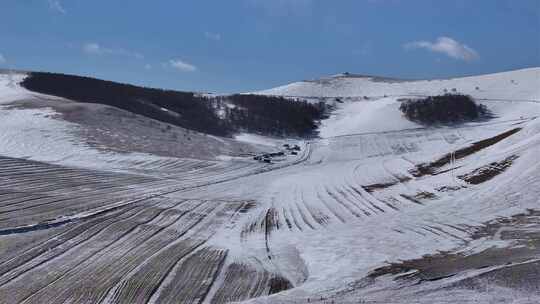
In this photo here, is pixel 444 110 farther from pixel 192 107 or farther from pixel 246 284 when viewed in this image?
pixel 246 284

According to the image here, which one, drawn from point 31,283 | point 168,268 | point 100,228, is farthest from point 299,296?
point 100,228

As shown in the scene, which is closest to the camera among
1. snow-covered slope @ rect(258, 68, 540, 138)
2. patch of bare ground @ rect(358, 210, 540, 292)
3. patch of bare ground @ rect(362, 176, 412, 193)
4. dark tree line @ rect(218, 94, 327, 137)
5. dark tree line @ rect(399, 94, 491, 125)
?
patch of bare ground @ rect(358, 210, 540, 292)

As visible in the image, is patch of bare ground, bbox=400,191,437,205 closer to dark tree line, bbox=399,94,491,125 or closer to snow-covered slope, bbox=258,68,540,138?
snow-covered slope, bbox=258,68,540,138

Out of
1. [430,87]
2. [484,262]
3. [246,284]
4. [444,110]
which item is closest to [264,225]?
[246,284]

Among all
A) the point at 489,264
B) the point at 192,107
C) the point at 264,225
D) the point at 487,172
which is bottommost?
the point at 264,225

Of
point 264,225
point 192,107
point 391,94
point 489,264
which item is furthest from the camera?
point 391,94

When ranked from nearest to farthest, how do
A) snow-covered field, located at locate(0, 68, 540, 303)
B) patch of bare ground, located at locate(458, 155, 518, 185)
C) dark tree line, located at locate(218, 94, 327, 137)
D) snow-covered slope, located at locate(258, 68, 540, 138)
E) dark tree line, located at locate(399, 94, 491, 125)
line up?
snow-covered field, located at locate(0, 68, 540, 303) < patch of bare ground, located at locate(458, 155, 518, 185) < dark tree line, located at locate(218, 94, 327, 137) < snow-covered slope, located at locate(258, 68, 540, 138) < dark tree line, located at locate(399, 94, 491, 125)

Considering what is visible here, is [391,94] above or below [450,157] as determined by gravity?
above

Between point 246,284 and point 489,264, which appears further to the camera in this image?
point 489,264

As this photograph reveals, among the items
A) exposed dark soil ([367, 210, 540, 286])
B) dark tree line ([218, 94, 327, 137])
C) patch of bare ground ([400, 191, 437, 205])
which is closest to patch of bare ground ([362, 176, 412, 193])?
patch of bare ground ([400, 191, 437, 205])
